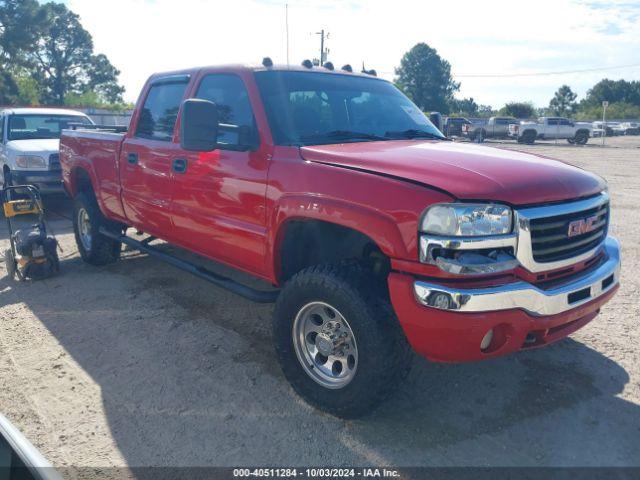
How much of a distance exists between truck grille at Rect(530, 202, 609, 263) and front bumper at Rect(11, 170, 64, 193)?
8.40 meters

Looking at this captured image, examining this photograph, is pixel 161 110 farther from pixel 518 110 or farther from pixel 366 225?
pixel 518 110

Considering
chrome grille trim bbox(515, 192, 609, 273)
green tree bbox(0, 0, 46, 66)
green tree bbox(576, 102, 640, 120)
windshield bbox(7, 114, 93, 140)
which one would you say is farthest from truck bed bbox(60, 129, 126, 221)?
green tree bbox(576, 102, 640, 120)

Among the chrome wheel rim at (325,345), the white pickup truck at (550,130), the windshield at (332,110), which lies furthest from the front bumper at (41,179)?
the white pickup truck at (550,130)

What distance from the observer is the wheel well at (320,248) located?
10.5 ft

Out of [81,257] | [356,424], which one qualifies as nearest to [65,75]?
[81,257]

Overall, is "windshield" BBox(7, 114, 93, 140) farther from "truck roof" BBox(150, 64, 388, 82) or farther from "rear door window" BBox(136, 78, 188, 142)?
"truck roof" BBox(150, 64, 388, 82)

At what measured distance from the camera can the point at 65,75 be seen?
214ft

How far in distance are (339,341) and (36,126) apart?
943 cm

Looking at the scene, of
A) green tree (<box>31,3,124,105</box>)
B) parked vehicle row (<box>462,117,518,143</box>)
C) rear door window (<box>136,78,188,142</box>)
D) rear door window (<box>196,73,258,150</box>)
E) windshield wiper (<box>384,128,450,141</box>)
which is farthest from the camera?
green tree (<box>31,3,124,105</box>)

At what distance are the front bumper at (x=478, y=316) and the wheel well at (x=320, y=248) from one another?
53cm

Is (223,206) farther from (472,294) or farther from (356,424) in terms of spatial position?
(472,294)

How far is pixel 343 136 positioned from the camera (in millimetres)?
3650

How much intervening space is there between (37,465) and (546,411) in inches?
107

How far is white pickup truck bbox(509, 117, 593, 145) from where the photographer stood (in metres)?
34.6
